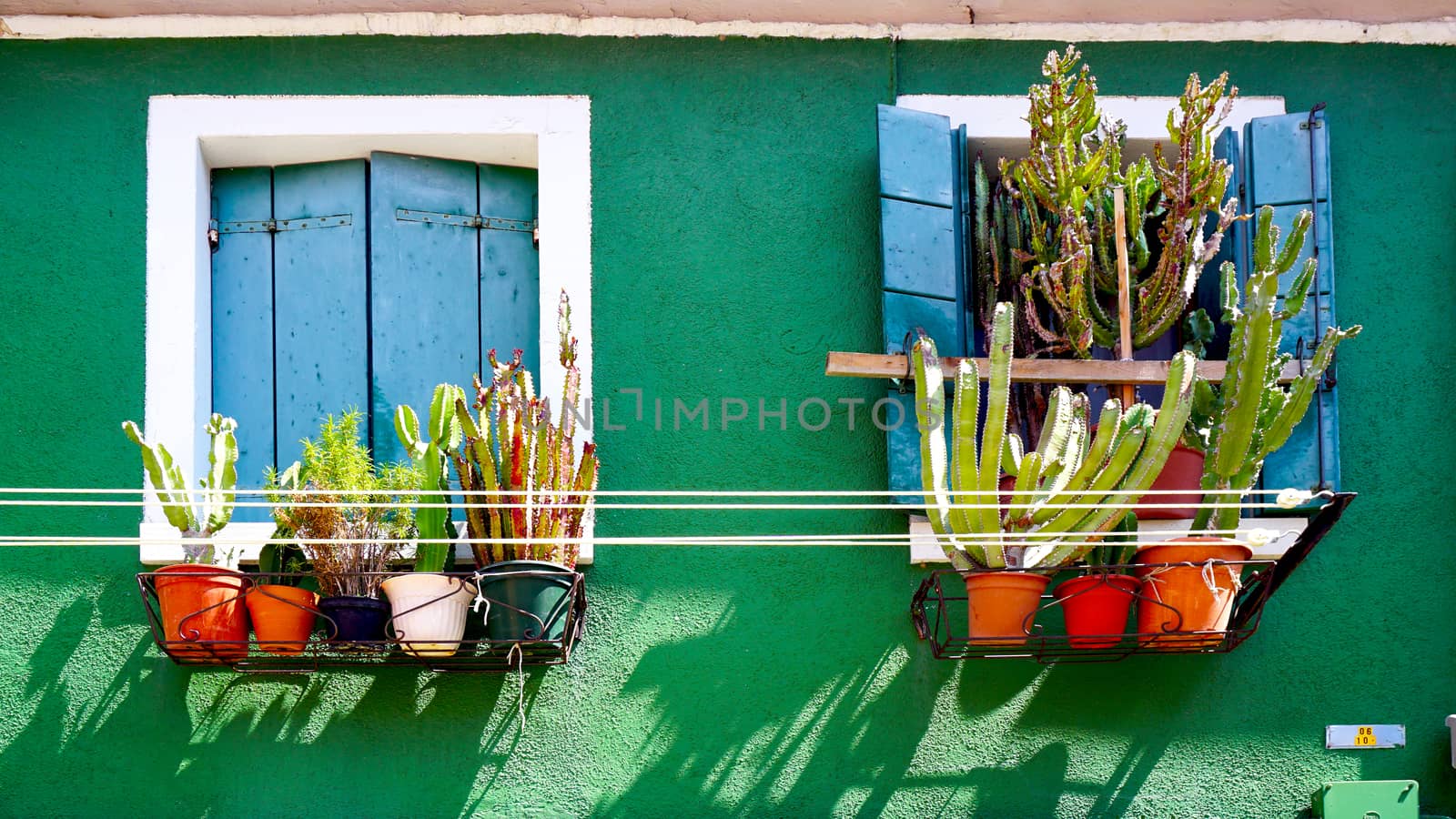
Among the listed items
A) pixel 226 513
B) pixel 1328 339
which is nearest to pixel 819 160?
pixel 1328 339

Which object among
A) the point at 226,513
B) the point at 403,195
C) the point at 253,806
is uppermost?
the point at 403,195

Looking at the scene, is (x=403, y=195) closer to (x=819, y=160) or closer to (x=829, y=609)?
(x=819, y=160)

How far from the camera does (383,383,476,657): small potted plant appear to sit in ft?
16.2

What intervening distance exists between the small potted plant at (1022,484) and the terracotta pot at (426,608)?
1326 mm

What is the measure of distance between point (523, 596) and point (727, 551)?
2.48 ft

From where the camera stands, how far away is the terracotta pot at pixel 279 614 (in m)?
4.98

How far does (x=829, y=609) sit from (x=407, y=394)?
147 centimetres

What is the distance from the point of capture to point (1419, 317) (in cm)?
574

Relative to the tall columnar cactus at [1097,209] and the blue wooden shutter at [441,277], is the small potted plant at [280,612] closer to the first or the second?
the blue wooden shutter at [441,277]

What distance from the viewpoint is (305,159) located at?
19.3 ft

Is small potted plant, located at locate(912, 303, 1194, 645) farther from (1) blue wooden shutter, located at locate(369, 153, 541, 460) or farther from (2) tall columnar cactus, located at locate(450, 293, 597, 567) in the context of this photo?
(1) blue wooden shutter, located at locate(369, 153, 541, 460)

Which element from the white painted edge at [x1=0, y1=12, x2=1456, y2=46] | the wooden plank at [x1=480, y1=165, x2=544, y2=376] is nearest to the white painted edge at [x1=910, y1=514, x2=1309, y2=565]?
the wooden plank at [x1=480, y1=165, x2=544, y2=376]

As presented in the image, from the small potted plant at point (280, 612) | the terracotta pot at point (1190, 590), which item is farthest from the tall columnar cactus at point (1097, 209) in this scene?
the small potted plant at point (280, 612)

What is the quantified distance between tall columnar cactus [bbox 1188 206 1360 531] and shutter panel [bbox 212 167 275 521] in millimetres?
2822
